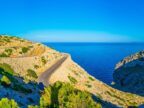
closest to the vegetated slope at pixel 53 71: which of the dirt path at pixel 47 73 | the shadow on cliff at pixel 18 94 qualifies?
the dirt path at pixel 47 73

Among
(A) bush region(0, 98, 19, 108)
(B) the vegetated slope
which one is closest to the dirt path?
(B) the vegetated slope

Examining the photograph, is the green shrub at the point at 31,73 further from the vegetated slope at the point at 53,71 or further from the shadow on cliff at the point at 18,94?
the shadow on cliff at the point at 18,94

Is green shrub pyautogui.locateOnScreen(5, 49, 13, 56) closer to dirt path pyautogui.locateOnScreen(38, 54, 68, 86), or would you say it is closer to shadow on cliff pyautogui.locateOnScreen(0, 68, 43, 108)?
dirt path pyautogui.locateOnScreen(38, 54, 68, 86)

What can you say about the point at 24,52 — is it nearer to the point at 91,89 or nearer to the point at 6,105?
the point at 91,89

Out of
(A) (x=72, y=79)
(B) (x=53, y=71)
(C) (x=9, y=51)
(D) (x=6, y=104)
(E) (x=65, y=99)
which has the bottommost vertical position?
(D) (x=6, y=104)

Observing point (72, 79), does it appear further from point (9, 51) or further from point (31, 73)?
point (9, 51)

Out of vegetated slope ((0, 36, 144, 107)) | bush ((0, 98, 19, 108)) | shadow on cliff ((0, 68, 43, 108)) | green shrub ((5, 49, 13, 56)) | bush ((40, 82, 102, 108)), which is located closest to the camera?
bush ((0, 98, 19, 108))

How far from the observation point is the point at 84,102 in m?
35.9

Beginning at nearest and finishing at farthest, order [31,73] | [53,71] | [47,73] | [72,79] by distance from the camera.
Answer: [31,73]
[47,73]
[53,71]
[72,79]

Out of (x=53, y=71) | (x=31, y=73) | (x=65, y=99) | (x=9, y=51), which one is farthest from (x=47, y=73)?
(x=65, y=99)

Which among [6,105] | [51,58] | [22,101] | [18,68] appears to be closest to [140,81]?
[51,58]

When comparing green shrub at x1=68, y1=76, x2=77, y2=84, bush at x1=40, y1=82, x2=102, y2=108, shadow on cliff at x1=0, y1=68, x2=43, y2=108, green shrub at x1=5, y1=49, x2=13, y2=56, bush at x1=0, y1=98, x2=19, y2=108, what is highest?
green shrub at x1=5, y1=49, x2=13, y2=56

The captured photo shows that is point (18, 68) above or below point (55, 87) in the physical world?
above

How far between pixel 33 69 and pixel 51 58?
72.7ft
